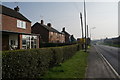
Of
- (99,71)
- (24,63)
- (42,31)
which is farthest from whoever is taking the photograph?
(42,31)

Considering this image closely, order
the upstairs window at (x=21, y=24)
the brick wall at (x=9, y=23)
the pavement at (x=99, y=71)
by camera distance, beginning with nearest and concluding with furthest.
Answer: the pavement at (x=99, y=71) < the brick wall at (x=9, y=23) < the upstairs window at (x=21, y=24)

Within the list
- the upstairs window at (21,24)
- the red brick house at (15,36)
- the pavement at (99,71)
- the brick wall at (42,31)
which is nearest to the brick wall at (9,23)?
the red brick house at (15,36)

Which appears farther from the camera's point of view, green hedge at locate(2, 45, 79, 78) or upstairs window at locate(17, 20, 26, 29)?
upstairs window at locate(17, 20, 26, 29)

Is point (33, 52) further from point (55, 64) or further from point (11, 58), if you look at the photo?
point (55, 64)

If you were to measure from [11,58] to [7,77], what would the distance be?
744 millimetres

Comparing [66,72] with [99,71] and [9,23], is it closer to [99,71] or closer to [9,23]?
[99,71]

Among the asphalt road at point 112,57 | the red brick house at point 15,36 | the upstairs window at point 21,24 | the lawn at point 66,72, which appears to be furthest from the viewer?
the upstairs window at point 21,24

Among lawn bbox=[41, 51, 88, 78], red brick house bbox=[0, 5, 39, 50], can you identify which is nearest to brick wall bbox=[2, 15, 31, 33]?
red brick house bbox=[0, 5, 39, 50]

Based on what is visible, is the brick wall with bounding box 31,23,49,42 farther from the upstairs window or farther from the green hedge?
the green hedge

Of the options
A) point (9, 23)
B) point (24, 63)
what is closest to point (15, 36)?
point (9, 23)

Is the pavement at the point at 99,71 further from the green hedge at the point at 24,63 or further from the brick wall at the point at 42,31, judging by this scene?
the brick wall at the point at 42,31

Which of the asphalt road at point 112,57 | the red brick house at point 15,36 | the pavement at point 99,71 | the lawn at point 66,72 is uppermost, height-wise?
the red brick house at point 15,36

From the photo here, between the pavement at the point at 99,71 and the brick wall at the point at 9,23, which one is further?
the brick wall at the point at 9,23

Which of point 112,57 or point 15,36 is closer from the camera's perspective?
point 112,57
